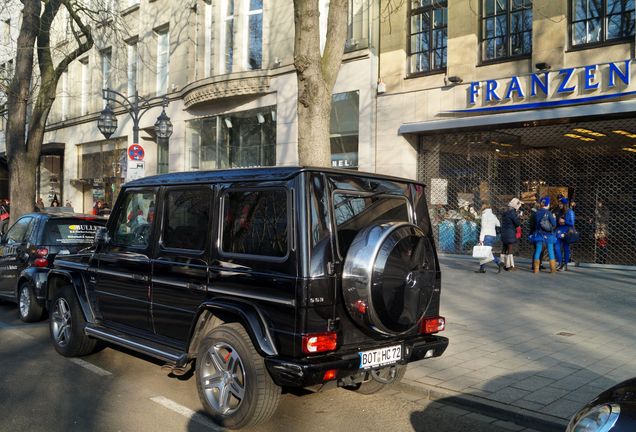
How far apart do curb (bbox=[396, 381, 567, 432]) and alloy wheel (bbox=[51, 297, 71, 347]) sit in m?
3.67

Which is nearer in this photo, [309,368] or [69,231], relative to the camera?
[309,368]

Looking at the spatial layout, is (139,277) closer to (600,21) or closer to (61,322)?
(61,322)

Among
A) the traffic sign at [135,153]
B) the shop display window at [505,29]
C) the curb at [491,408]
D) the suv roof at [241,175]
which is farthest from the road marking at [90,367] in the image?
the shop display window at [505,29]

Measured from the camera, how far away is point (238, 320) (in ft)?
14.9

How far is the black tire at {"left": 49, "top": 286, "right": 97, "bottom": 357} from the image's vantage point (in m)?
6.33

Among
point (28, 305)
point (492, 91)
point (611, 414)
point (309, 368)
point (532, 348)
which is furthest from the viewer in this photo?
point (492, 91)

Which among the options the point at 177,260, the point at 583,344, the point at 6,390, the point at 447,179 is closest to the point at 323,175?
the point at 177,260

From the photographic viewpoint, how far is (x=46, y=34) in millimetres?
16906

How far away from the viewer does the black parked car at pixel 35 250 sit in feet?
27.4

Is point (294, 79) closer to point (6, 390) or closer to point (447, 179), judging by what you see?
point (447, 179)

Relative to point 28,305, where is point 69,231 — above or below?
above

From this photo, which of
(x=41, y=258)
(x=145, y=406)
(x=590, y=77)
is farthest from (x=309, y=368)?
(x=590, y=77)

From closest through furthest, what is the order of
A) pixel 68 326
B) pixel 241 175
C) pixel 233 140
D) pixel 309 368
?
pixel 309 368 → pixel 241 175 → pixel 68 326 → pixel 233 140

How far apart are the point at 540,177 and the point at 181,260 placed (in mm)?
12156
